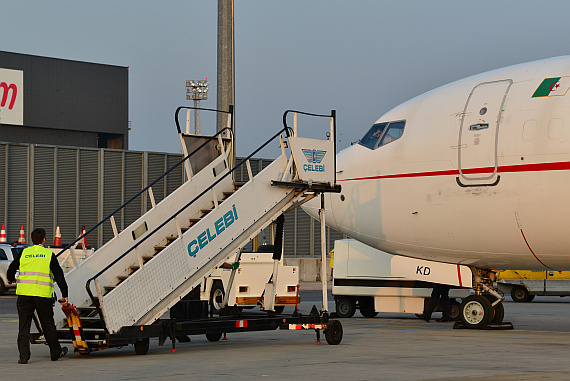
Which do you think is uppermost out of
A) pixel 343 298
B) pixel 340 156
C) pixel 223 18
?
pixel 223 18

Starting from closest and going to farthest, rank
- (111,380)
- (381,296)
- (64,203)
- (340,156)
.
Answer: (111,380), (340,156), (381,296), (64,203)

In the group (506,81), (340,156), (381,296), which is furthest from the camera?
(381,296)

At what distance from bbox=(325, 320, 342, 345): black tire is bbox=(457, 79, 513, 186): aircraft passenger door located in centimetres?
380

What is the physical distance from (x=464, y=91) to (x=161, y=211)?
21.0 ft

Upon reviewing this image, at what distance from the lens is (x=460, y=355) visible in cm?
1341

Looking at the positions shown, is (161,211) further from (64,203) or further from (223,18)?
(64,203)

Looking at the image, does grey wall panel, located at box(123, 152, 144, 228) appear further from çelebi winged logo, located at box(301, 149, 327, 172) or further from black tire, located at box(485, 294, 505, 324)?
çelebi winged logo, located at box(301, 149, 327, 172)

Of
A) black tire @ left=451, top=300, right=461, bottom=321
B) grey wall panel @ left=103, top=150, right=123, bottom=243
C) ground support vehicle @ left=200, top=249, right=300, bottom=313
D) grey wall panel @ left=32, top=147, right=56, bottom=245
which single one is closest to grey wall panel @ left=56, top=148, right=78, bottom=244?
grey wall panel @ left=32, top=147, right=56, bottom=245

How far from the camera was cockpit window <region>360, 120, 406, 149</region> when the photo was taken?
18312 millimetres

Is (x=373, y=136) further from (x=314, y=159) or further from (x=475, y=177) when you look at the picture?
(x=314, y=159)

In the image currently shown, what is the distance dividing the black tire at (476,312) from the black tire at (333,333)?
3915mm

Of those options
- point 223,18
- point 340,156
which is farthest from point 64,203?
point 340,156

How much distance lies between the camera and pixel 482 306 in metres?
17.8

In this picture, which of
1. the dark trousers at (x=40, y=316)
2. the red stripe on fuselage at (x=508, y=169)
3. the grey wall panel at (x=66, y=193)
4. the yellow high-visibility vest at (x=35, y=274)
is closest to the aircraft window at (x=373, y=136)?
the red stripe on fuselage at (x=508, y=169)
